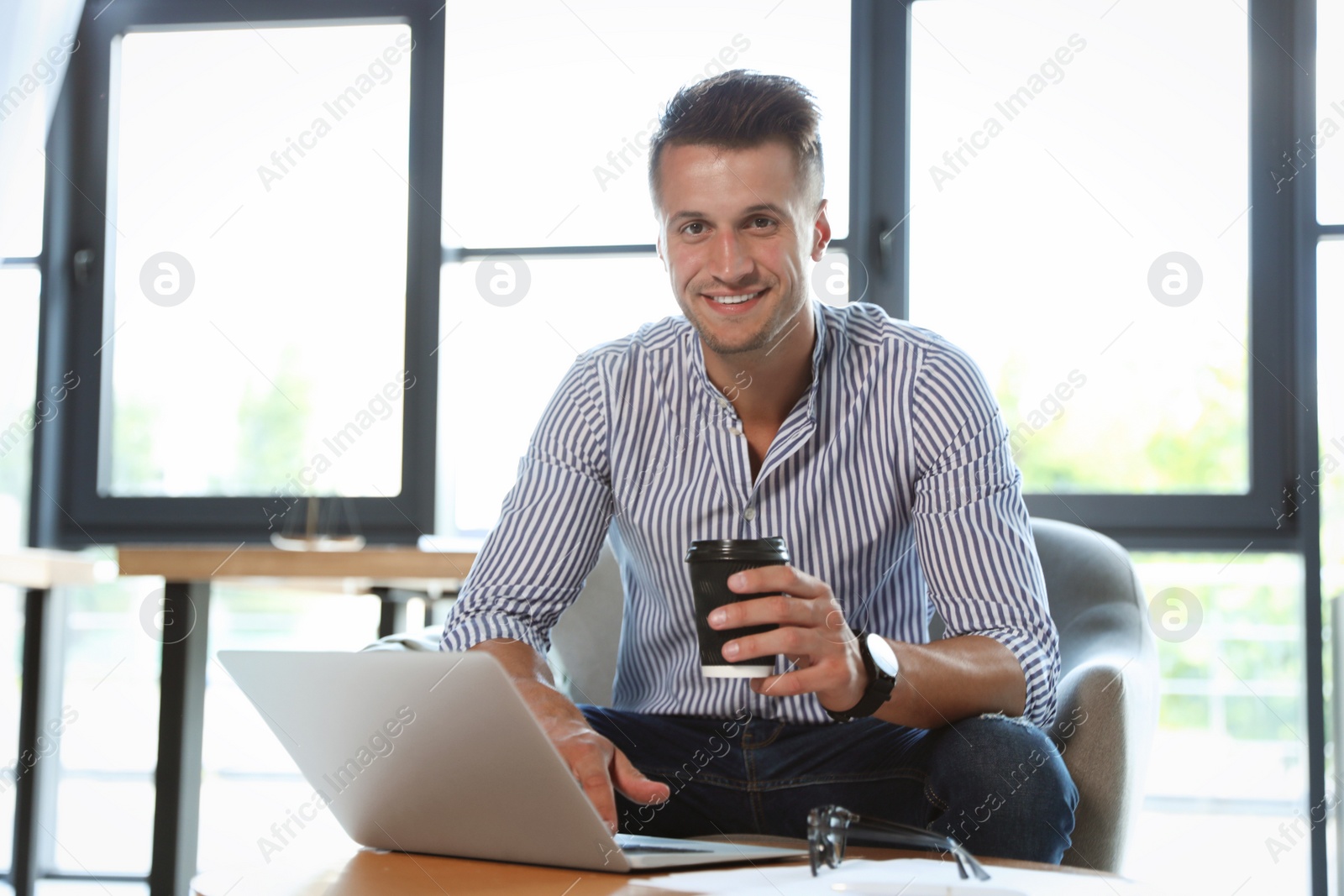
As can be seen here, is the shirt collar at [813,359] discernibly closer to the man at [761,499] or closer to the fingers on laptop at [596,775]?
the man at [761,499]

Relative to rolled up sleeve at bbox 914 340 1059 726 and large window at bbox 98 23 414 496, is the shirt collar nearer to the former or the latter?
rolled up sleeve at bbox 914 340 1059 726

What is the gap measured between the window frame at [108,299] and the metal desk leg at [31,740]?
42 cm

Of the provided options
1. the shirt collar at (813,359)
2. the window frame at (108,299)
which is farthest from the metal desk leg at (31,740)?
the shirt collar at (813,359)

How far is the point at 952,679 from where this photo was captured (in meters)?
1.24

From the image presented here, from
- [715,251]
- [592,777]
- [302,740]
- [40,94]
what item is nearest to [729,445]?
[715,251]

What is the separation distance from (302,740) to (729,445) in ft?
2.29

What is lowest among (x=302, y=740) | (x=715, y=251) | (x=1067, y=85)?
(x=302, y=740)

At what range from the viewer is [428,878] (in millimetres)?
922

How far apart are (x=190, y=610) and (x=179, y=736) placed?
0.21 metres

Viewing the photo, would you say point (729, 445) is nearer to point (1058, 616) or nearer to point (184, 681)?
point (1058, 616)

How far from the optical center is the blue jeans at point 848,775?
1.12 metres

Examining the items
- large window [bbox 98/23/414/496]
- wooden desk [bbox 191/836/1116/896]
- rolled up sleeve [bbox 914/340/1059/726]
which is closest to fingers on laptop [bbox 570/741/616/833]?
wooden desk [bbox 191/836/1116/896]

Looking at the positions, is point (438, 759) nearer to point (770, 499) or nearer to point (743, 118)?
point (770, 499)

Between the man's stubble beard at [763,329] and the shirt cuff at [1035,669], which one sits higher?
the man's stubble beard at [763,329]
